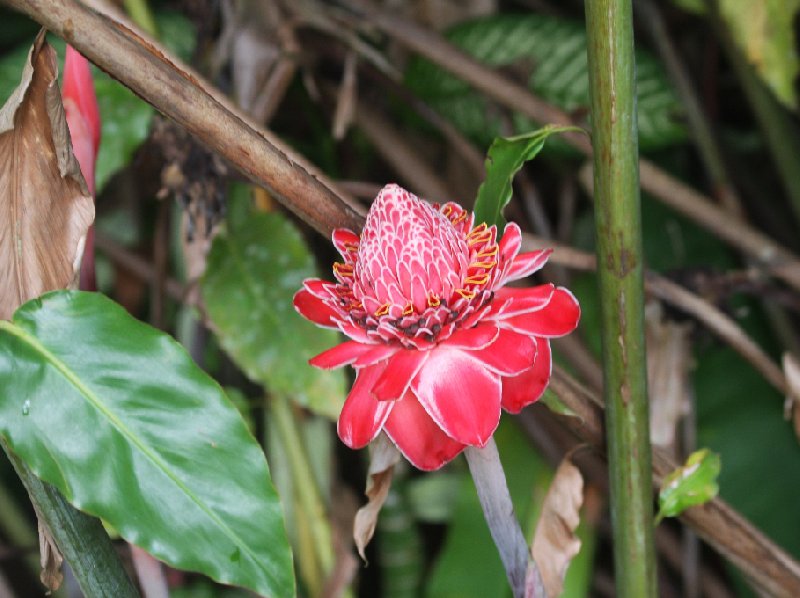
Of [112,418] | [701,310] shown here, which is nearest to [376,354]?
[112,418]

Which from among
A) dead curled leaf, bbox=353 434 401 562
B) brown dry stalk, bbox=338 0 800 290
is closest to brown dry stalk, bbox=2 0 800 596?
dead curled leaf, bbox=353 434 401 562

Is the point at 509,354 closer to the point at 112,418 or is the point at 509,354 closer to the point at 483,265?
the point at 483,265

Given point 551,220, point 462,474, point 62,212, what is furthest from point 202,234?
point 551,220

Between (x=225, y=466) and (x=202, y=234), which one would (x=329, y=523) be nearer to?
(x=202, y=234)

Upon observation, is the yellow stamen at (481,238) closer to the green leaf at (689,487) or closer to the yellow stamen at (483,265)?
the yellow stamen at (483,265)

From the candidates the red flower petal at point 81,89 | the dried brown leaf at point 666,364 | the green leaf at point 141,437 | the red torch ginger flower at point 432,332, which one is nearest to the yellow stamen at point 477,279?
the red torch ginger flower at point 432,332

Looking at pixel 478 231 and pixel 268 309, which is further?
pixel 268 309

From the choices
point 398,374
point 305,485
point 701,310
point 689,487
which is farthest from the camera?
point 305,485
